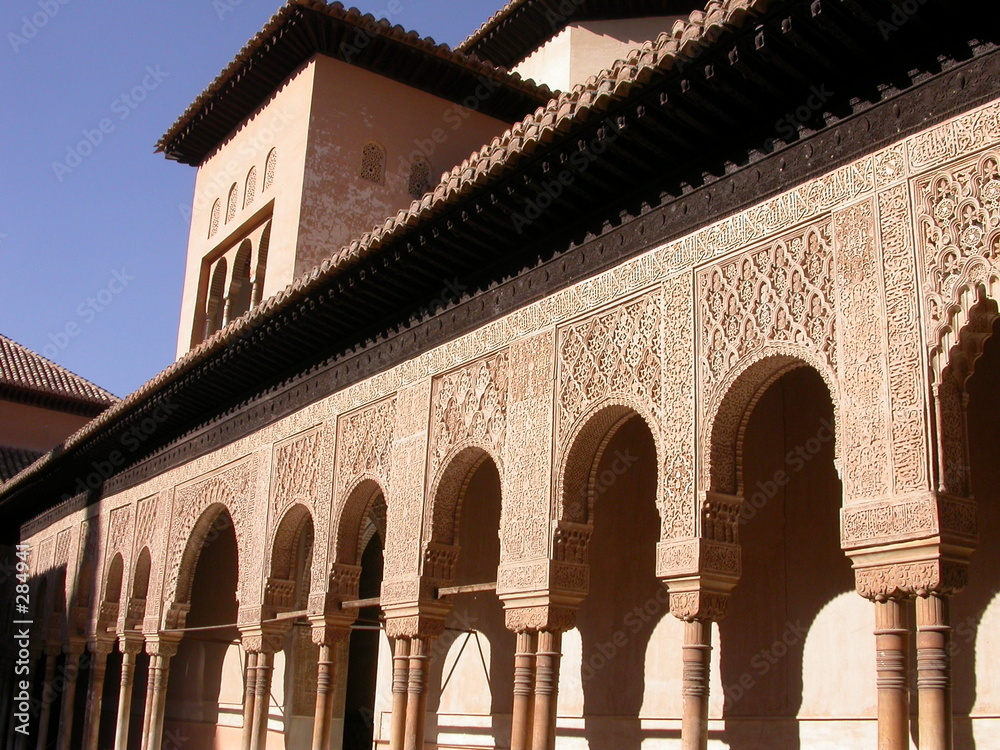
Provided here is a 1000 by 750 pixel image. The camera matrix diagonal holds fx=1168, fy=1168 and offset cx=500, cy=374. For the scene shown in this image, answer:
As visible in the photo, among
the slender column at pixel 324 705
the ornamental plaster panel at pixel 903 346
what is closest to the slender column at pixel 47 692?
the slender column at pixel 324 705

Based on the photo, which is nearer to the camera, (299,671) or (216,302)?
(299,671)

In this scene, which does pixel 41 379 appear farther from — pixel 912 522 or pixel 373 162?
pixel 912 522

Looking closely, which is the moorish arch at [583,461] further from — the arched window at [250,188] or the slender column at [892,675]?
the arched window at [250,188]

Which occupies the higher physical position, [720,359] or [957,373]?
[720,359]

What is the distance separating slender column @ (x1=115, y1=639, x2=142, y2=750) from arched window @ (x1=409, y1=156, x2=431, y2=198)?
6.67 meters

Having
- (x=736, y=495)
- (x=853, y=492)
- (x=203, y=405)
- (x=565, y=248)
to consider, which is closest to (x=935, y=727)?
(x=853, y=492)

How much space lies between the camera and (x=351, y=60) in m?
14.8

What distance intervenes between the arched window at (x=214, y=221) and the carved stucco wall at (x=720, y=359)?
24.0 ft

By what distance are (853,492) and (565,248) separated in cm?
322

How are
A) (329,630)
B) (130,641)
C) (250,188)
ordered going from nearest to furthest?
(329,630) → (130,641) → (250,188)

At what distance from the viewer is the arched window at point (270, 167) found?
15227 mm

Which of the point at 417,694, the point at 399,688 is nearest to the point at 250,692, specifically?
the point at 399,688

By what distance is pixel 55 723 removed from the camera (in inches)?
866

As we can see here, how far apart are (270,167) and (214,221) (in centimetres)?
206
